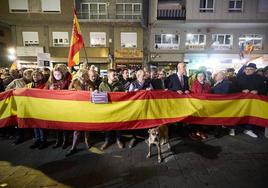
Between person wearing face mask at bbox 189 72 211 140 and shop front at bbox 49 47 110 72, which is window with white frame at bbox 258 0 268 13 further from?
person wearing face mask at bbox 189 72 211 140

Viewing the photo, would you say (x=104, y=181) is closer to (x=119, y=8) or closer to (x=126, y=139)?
(x=126, y=139)

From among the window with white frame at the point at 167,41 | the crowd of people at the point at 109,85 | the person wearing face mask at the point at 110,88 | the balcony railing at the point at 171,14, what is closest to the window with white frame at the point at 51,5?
the balcony railing at the point at 171,14

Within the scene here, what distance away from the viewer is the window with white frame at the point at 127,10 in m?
20.9

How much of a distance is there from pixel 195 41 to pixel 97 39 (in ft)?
35.2

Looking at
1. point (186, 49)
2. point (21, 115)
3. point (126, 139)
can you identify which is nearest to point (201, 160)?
point (126, 139)

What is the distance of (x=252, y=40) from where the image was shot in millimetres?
19625

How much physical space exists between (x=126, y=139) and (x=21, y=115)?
119 inches

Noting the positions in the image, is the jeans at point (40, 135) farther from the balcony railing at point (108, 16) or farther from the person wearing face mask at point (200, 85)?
the balcony railing at point (108, 16)

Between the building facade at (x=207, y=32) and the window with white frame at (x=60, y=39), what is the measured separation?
925 centimetres

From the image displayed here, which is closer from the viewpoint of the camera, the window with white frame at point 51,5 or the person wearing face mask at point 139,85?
the person wearing face mask at point 139,85

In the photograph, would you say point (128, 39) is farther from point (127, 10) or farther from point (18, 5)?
point (18, 5)

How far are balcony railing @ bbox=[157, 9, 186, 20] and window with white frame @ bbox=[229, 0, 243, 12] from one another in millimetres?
4873

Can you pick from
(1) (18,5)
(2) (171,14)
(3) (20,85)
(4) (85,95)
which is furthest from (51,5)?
(4) (85,95)

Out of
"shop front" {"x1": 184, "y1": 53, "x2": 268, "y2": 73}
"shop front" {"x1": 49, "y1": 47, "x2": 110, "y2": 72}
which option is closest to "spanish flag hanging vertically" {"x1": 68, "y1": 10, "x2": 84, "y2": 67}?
"shop front" {"x1": 49, "y1": 47, "x2": 110, "y2": 72}
